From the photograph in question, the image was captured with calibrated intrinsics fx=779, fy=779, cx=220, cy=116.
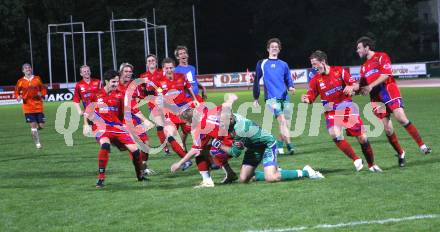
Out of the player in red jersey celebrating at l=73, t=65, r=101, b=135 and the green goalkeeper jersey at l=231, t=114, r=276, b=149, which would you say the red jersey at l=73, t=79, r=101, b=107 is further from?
the green goalkeeper jersey at l=231, t=114, r=276, b=149

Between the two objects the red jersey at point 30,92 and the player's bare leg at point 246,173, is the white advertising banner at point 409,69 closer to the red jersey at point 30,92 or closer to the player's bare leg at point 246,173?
the red jersey at point 30,92

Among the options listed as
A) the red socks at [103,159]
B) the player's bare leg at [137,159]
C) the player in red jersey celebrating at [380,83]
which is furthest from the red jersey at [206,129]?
the player in red jersey celebrating at [380,83]

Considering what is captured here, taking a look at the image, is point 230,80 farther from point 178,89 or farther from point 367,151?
point 367,151

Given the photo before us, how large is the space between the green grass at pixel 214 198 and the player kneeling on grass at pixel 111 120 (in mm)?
535

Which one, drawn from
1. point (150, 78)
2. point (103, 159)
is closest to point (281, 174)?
point (103, 159)

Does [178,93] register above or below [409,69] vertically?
above

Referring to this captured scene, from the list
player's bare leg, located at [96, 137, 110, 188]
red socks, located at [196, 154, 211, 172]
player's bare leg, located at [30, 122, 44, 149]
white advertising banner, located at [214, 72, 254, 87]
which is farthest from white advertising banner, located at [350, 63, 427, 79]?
red socks, located at [196, 154, 211, 172]

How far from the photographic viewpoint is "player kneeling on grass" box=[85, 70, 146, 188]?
462 inches

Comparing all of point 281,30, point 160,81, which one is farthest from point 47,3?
point 160,81

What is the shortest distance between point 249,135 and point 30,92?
10.4 m

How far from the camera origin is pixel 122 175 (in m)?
13.0

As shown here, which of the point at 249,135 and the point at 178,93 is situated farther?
the point at 178,93

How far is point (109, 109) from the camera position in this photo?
11852 millimetres

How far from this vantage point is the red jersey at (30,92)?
65.4 feet
